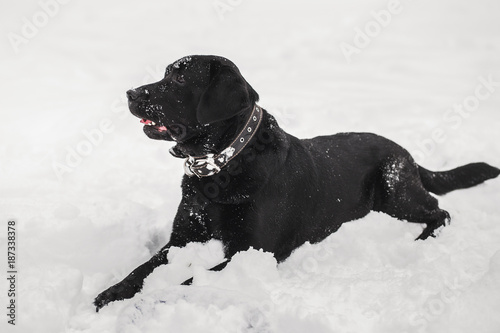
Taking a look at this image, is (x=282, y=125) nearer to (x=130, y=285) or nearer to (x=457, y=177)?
(x=457, y=177)

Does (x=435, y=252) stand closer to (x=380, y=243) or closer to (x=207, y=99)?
(x=380, y=243)

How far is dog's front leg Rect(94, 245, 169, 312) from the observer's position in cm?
259

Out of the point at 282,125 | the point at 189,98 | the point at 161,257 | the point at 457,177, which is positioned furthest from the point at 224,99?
the point at 282,125

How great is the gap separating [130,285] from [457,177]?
280 cm

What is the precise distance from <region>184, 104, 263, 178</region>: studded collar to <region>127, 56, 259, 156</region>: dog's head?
8 centimetres

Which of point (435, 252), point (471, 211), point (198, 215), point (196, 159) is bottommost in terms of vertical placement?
point (471, 211)

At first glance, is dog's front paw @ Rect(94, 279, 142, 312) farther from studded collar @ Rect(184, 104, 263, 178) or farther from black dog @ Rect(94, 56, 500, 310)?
studded collar @ Rect(184, 104, 263, 178)

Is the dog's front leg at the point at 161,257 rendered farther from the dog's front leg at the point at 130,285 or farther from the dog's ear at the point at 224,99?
the dog's ear at the point at 224,99

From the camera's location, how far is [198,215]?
306 centimetres

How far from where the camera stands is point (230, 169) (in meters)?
2.97

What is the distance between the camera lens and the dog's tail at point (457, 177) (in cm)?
403

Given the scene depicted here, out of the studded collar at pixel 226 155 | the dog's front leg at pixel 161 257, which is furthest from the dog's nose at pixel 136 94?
the dog's front leg at pixel 161 257

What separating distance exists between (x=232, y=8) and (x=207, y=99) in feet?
33.9

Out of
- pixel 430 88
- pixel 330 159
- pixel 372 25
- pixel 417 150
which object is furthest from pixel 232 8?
pixel 330 159
